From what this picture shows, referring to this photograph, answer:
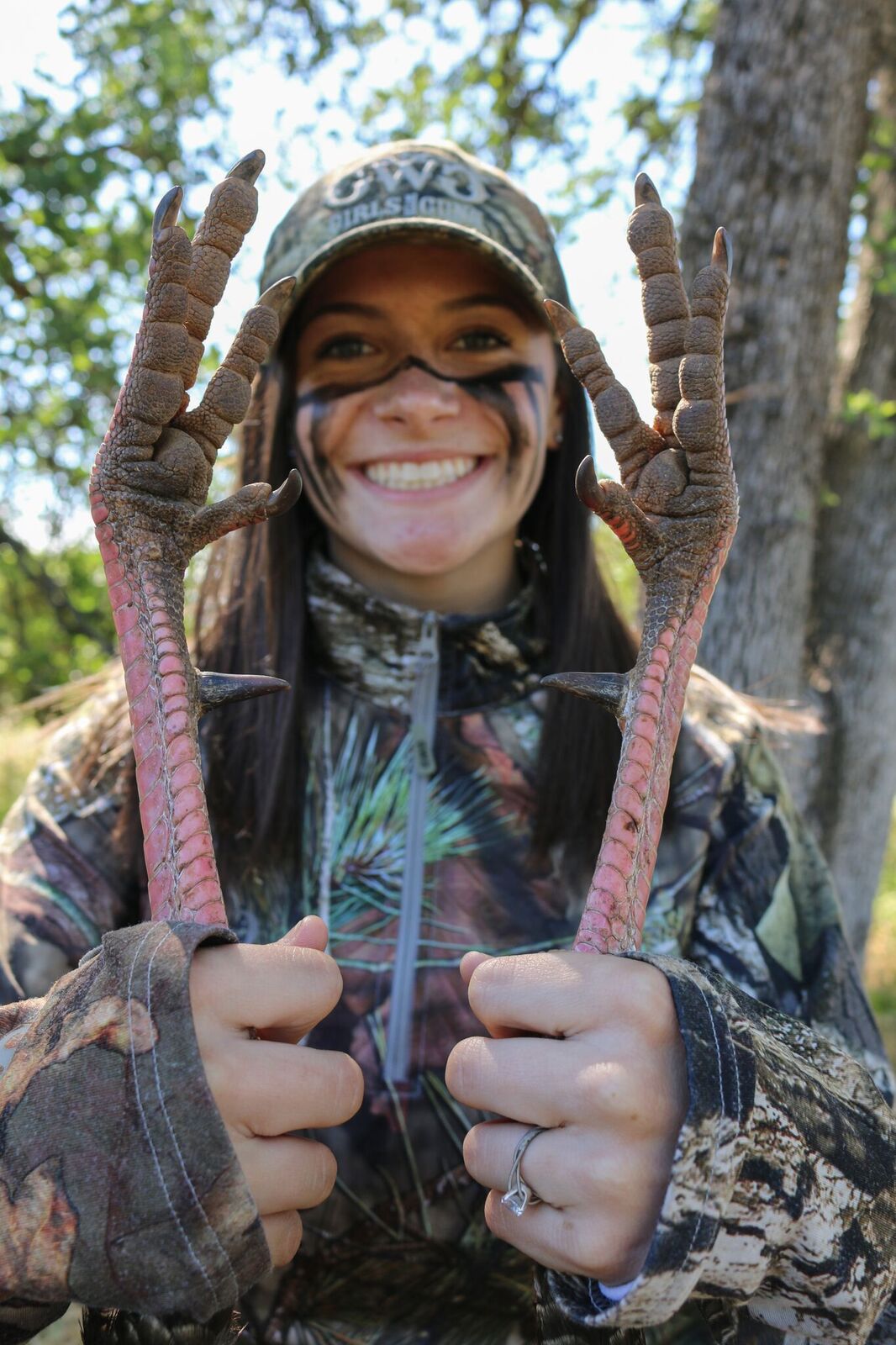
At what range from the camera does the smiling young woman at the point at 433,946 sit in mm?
1270

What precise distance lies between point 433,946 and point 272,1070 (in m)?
0.88

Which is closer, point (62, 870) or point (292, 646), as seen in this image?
point (62, 870)

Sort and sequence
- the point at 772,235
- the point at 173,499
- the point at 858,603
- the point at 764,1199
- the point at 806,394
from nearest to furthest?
the point at 764,1199 → the point at 173,499 → the point at 772,235 → the point at 806,394 → the point at 858,603

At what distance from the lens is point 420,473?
7.64 feet

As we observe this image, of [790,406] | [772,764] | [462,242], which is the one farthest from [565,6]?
[772,764]

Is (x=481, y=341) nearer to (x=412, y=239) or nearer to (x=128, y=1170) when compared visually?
(x=412, y=239)

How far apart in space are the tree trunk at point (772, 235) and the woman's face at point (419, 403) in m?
1.56

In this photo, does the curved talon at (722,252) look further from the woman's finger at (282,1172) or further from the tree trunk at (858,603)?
the tree trunk at (858,603)

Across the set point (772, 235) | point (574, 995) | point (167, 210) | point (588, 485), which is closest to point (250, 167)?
point (167, 210)

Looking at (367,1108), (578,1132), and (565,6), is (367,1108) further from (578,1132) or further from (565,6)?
(565,6)

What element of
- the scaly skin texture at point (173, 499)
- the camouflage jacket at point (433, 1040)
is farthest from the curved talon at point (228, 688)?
the camouflage jacket at point (433, 1040)

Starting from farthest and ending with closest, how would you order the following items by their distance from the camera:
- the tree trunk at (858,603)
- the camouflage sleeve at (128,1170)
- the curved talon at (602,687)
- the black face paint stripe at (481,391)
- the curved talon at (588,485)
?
the tree trunk at (858,603), the black face paint stripe at (481,391), the curved talon at (602,687), the curved talon at (588,485), the camouflage sleeve at (128,1170)

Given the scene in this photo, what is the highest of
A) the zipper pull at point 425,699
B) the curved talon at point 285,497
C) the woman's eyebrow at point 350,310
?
the woman's eyebrow at point 350,310

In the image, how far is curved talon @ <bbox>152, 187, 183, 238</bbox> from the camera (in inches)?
58.3
